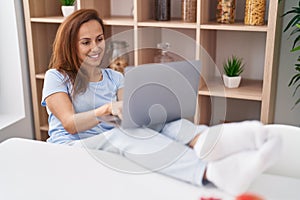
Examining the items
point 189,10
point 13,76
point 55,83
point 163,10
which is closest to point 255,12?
point 189,10

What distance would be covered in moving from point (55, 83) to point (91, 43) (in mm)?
295

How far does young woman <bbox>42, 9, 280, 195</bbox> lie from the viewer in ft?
1.59

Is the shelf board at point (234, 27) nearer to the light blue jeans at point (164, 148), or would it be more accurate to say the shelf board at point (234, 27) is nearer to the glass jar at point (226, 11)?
the glass jar at point (226, 11)

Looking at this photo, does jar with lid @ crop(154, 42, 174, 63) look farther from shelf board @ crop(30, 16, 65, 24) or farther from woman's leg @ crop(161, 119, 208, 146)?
shelf board @ crop(30, 16, 65, 24)

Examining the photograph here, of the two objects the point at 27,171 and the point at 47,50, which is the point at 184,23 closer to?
the point at 47,50

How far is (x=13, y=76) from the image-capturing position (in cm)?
191

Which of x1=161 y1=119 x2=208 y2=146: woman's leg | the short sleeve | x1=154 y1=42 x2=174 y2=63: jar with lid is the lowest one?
the short sleeve

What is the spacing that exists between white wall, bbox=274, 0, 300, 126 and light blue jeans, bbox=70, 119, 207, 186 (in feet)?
3.92

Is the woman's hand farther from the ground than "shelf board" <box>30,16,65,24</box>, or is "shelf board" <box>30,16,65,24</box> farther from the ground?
"shelf board" <box>30,16,65,24</box>

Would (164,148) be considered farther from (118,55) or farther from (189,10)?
(189,10)

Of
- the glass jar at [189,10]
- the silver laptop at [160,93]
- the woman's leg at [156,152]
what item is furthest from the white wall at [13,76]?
the silver laptop at [160,93]

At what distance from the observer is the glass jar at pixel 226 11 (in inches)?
58.8

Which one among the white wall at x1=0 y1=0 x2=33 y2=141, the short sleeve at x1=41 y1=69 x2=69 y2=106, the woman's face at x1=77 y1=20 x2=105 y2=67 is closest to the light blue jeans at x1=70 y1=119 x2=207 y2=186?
the woman's face at x1=77 y1=20 x2=105 y2=67

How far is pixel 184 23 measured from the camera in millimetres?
1568
